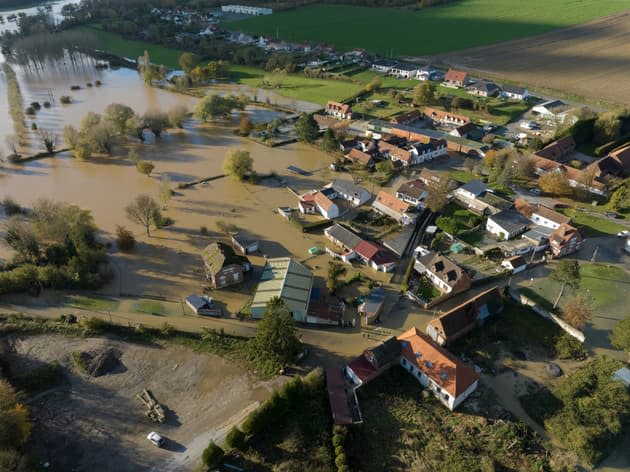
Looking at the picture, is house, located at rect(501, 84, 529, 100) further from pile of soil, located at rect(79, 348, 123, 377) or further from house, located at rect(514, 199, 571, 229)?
pile of soil, located at rect(79, 348, 123, 377)

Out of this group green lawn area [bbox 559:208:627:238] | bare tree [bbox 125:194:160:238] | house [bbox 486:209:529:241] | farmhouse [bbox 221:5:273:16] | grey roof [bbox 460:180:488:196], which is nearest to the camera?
house [bbox 486:209:529:241]

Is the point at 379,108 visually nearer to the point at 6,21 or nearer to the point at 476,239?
the point at 476,239

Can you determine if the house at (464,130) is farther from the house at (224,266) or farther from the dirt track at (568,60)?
the house at (224,266)

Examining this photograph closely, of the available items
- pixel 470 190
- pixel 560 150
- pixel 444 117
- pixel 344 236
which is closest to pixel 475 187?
pixel 470 190

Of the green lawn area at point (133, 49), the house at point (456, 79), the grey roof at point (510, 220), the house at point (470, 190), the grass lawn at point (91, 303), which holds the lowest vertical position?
the grass lawn at point (91, 303)

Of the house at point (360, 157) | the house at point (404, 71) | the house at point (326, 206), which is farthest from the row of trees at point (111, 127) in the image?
the house at point (404, 71)

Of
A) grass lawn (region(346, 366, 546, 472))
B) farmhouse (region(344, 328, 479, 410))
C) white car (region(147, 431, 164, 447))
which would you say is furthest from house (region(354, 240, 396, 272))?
white car (region(147, 431, 164, 447))
